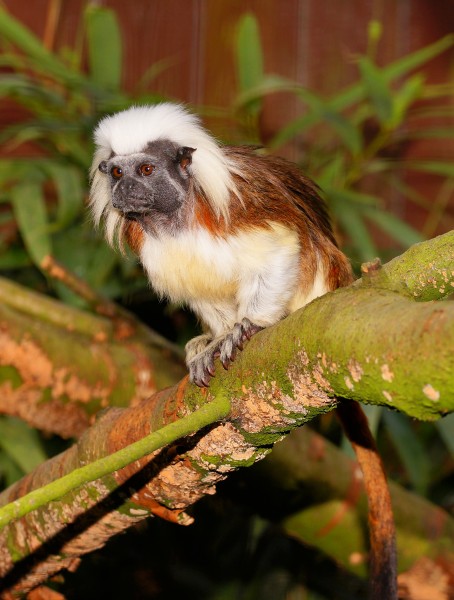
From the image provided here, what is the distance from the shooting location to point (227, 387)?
4.10 ft

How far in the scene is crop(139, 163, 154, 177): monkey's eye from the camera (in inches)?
70.2

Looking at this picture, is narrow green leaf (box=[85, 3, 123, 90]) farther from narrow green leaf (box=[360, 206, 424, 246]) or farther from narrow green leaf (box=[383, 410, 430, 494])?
narrow green leaf (box=[383, 410, 430, 494])

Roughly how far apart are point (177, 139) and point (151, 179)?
4.0 inches

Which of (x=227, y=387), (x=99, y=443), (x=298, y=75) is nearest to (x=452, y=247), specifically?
(x=227, y=387)

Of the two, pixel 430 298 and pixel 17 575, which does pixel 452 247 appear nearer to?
pixel 430 298

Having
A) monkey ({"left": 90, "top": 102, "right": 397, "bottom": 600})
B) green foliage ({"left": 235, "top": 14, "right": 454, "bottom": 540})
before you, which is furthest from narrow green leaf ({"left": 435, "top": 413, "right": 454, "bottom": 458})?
monkey ({"left": 90, "top": 102, "right": 397, "bottom": 600})

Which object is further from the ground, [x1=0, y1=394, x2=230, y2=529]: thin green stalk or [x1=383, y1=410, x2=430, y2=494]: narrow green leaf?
[x1=0, y1=394, x2=230, y2=529]: thin green stalk

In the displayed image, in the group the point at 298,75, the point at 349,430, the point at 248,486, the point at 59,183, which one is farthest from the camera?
the point at 298,75

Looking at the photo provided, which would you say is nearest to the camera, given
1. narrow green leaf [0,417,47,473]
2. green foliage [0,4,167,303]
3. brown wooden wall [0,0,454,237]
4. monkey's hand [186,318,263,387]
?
monkey's hand [186,318,263,387]

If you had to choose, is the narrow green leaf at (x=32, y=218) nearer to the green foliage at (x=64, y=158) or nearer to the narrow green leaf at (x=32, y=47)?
the green foliage at (x=64, y=158)

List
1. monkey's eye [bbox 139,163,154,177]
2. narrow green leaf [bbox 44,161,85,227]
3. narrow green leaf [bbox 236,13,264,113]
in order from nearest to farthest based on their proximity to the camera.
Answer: monkey's eye [bbox 139,163,154,177] < narrow green leaf [bbox 44,161,85,227] < narrow green leaf [bbox 236,13,264,113]

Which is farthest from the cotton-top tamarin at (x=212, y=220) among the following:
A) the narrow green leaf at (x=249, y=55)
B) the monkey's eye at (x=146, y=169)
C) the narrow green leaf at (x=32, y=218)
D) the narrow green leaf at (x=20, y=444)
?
the narrow green leaf at (x=249, y=55)

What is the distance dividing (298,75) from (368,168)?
65 cm

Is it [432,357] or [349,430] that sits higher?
[432,357]
